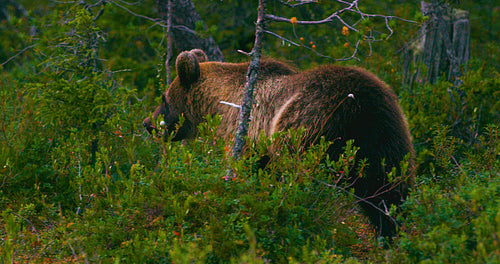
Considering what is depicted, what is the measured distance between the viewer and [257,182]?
4.27 metres

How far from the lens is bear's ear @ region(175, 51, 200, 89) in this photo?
18.5 ft

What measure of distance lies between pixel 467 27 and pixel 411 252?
539 centimetres

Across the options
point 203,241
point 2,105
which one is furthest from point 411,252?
point 2,105

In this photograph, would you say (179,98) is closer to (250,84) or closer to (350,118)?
(250,84)

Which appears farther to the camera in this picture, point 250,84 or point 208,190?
point 250,84

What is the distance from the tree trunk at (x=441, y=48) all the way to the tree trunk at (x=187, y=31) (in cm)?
307

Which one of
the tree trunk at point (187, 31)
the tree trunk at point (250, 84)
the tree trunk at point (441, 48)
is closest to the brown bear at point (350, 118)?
the tree trunk at point (250, 84)

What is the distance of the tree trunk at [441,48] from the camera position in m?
7.45

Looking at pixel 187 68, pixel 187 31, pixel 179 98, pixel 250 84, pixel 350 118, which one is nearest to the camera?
pixel 350 118

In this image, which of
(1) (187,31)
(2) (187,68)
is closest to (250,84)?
(2) (187,68)

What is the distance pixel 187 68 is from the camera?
18.8 feet

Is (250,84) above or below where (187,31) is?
below

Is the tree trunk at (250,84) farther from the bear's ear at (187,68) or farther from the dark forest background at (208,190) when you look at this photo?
the bear's ear at (187,68)

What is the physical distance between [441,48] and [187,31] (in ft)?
12.7
